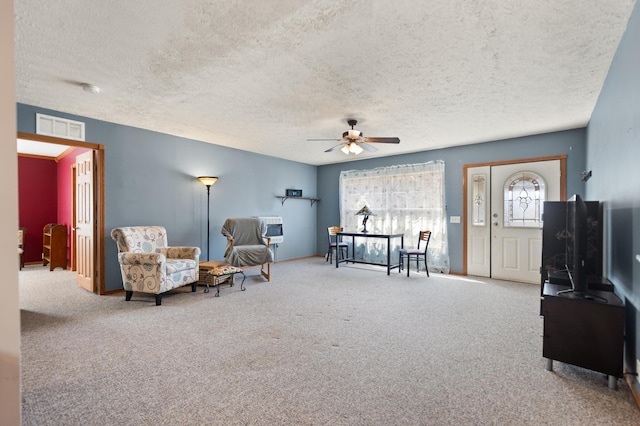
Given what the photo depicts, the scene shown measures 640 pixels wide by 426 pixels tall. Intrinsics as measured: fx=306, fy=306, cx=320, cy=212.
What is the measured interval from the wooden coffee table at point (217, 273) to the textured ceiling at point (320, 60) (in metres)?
2.11

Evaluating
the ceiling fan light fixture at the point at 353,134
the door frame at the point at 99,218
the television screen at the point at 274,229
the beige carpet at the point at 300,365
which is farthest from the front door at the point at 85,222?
the ceiling fan light fixture at the point at 353,134

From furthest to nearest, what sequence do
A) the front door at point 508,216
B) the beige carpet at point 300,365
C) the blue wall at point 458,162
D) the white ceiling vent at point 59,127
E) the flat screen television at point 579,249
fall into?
1. the front door at point 508,216
2. the blue wall at point 458,162
3. the white ceiling vent at point 59,127
4. the flat screen television at point 579,249
5. the beige carpet at point 300,365

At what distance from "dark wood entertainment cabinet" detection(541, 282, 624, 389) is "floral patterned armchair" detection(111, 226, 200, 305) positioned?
3977 millimetres

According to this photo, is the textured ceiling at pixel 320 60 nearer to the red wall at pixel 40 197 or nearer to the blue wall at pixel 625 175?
the blue wall at pixel 625 175

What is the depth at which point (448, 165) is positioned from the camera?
591 centimetres

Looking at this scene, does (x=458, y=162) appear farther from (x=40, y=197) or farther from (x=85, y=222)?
(x=40, y=197)

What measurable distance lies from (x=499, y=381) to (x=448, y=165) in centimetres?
454

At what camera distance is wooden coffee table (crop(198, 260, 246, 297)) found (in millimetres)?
4277

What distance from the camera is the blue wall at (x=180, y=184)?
14.5 ft

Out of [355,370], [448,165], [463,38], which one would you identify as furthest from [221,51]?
[448,165]

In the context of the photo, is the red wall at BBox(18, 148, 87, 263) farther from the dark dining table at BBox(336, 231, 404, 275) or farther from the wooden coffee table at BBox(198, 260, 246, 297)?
the dark dining table at BBox(336, 231, 404, 275)

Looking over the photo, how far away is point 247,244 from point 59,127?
3.11 metres

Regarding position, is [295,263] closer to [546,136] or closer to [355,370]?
[355,370]

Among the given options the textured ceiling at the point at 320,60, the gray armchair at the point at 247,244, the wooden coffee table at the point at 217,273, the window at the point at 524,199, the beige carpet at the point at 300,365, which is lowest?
the beige carpet at the point at 300,365
